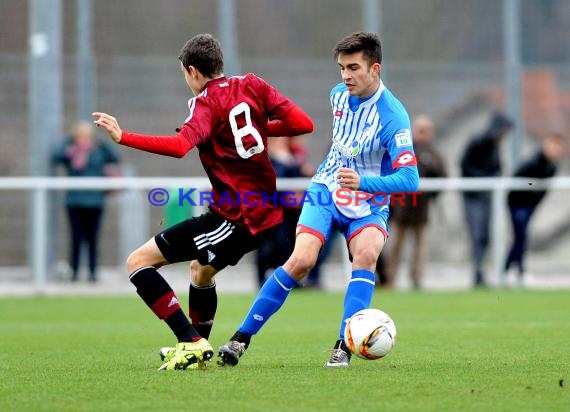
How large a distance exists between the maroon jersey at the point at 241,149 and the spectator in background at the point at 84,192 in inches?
329

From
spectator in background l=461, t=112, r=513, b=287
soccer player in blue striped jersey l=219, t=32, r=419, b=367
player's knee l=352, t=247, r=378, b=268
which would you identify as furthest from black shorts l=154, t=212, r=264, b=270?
spectator in background l=461, t=112, r=513, b=287

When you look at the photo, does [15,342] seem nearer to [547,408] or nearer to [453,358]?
[453,358]

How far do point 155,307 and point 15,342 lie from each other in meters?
2.38

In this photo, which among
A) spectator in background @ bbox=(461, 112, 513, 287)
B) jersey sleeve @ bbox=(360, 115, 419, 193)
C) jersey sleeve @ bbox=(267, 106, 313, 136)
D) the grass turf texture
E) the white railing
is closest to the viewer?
the grass turf texture

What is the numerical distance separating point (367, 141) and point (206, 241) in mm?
1092

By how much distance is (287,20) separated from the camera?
18.0 m

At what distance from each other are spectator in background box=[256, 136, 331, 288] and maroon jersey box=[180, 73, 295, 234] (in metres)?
7.85

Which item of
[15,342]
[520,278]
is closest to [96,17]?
[520,278]

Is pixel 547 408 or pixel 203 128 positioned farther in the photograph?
pixel 203 128

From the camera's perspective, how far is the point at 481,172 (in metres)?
16.0

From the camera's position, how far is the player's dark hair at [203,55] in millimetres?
6914

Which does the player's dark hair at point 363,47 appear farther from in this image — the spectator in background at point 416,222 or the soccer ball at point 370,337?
the spectator in background at point 416,222

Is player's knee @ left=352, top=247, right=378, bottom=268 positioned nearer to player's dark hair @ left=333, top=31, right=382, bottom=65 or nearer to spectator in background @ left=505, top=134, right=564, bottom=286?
player's dark hair @ left=333, top=31, right=382, bottom=65

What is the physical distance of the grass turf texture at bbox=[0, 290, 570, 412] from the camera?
5426 mm
